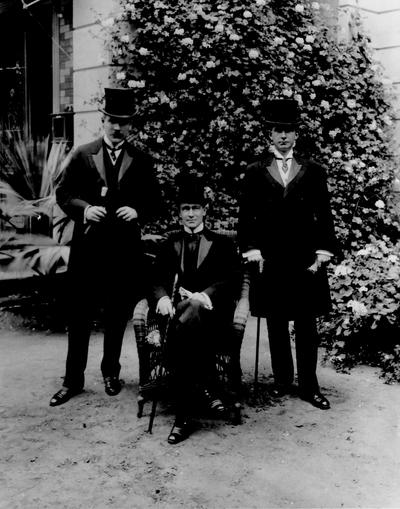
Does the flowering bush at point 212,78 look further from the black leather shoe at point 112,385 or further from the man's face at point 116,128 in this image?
the black leather shoe at point 112,385

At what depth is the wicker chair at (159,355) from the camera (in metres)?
3.74

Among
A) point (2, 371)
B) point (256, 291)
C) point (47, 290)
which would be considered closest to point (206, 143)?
point (47, 290)

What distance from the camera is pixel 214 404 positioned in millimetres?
3840

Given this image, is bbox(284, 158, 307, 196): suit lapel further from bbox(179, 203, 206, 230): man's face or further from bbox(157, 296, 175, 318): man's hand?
bbox(157, 296, 175, 318): man's hand

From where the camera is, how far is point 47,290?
19.7 ft

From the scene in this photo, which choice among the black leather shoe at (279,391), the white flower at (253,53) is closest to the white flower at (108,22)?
the white flower at (253,53)

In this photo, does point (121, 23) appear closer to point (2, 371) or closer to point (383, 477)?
point (2, 371)

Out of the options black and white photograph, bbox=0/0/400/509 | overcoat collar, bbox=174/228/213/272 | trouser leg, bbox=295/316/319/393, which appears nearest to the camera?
black and white photograph, bbox=0/0/400/509

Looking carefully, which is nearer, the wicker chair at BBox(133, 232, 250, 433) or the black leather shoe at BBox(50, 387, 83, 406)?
the wicker chair at BBox(133, 232, 250, 433)

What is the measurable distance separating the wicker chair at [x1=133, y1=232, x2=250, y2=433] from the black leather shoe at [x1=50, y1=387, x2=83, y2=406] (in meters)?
0.62

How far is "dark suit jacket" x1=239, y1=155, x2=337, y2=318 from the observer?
411cm

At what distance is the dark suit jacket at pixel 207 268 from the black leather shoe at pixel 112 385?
772mm

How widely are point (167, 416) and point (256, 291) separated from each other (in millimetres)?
1057

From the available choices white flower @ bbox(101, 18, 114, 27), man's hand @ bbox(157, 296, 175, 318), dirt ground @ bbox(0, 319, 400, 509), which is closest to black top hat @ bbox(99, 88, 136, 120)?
man's hand @ bbox(157, 296, 175, 318)
